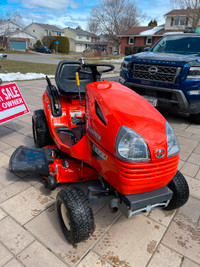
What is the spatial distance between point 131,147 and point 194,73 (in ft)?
10.7

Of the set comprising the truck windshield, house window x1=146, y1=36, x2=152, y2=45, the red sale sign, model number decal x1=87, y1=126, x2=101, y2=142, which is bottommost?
the red sale sign

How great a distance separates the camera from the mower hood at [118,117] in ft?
5.22

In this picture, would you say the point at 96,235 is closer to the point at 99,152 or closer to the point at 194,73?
the point at 99,152

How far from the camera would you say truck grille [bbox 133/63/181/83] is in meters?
4.23

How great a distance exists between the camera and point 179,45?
5340mm

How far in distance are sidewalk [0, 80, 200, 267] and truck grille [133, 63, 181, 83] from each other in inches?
93.7

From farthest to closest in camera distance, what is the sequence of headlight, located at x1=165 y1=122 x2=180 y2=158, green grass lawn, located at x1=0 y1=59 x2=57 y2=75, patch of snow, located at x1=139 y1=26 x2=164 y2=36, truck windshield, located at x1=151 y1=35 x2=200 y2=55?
patch of snow, located at x1=139 y1=26 x2=164 y2=36, green grass lawn, located at x1=0 y1=59 x2=57 y2=75, truck windshield, located at x1=151 y1=35 x2=200 y2=55, headlight, located at x1=165 y1=122 x2=180 y2=158

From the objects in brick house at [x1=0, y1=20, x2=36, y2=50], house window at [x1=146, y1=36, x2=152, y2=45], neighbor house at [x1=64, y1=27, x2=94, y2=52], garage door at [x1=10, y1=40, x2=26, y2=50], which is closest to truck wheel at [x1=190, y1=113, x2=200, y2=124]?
house window at [x1=146, y1=36, x2=152, y2=45]

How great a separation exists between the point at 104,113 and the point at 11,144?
2534 millimetres

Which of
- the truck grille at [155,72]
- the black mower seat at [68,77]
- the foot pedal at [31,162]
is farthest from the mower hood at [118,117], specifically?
the truck grille at [155,72]

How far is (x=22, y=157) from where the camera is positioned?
2.58 metres

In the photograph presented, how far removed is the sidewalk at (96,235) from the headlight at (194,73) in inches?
90.5

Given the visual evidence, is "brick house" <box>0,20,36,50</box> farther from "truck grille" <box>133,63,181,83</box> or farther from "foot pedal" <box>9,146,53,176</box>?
"foot pedal" <box>9,146,53,176</box>

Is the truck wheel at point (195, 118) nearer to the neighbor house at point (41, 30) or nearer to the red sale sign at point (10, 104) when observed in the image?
the red sale sign at point (10, 104)
